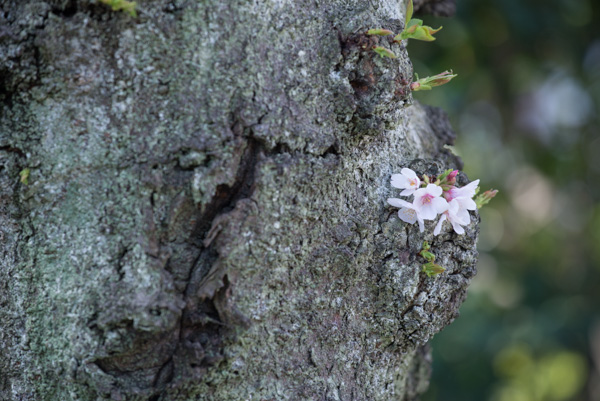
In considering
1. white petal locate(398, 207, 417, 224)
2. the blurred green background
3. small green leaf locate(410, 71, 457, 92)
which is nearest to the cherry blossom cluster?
white petal locate(398, 207, 417, 224)

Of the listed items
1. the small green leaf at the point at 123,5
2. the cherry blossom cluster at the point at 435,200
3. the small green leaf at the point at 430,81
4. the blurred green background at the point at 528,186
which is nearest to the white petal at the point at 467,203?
the cherry blossom cluster at the point at 435,200

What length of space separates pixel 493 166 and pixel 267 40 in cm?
331

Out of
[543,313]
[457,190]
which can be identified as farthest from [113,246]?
[543,313]

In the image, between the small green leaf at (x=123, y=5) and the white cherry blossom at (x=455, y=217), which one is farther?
the white cherry blossom at (x=455, y=217)

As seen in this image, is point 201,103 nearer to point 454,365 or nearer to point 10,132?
point 10,132

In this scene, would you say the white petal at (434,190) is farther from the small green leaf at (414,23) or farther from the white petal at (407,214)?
the small green leaf at (414,23)

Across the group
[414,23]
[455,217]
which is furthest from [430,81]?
[455,217]

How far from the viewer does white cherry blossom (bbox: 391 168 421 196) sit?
0.78 meters

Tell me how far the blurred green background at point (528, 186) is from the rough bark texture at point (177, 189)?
1491 mm

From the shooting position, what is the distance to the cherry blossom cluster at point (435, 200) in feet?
2.53

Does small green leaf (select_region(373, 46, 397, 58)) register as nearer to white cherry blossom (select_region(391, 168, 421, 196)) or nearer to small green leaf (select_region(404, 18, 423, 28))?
small green leaf (select_region(404, 18, 423, 28))

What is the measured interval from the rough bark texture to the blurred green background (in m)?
1.49

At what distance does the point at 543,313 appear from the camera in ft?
8.99

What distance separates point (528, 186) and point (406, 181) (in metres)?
3.08
